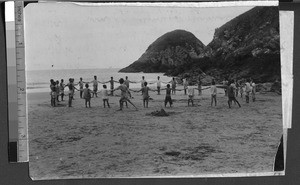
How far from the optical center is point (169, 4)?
1.63 meters

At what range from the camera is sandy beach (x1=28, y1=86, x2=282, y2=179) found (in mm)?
1632

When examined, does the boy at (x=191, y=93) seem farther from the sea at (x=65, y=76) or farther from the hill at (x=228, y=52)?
the sea at (x=65, y=76)

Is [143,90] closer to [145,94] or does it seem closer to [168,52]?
[145,94]

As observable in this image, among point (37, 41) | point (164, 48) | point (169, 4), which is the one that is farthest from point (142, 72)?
point (37, 41)

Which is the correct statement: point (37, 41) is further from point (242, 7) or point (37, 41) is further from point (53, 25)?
point (242, 7)

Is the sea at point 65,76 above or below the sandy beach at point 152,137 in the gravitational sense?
above

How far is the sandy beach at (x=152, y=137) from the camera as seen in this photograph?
1.63 m

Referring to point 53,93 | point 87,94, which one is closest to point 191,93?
point 87,94

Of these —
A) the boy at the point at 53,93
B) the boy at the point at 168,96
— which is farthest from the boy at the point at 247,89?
the boy at the point at 53,93

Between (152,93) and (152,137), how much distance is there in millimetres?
148

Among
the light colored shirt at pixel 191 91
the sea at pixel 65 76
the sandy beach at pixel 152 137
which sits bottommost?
the sandy beach at pixel 152 137

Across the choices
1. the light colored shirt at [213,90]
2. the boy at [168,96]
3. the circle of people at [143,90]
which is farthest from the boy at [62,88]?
the light colored shirt at [213,90]

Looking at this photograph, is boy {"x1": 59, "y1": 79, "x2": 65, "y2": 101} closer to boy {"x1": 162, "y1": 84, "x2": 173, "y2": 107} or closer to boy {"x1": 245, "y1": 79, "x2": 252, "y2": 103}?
boy {"x1": 162, "y1": 84, "x2": 173, "y2": 107}

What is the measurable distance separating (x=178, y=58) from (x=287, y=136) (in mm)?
453
